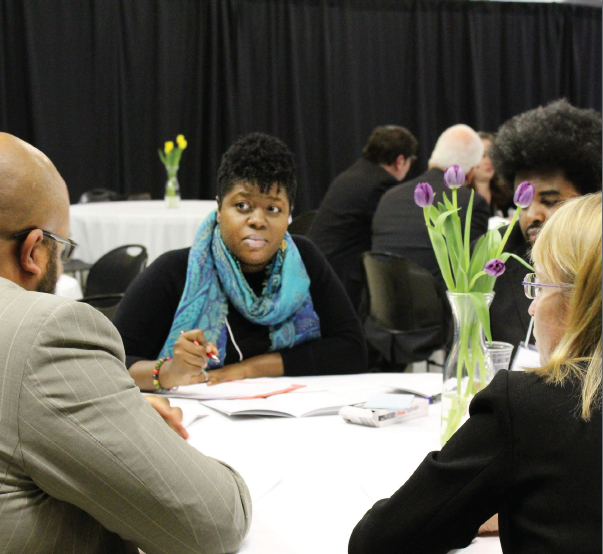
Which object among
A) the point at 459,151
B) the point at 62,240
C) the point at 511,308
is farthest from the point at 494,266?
the point at 459,151

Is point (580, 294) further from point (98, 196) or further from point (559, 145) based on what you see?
point (98, 196)

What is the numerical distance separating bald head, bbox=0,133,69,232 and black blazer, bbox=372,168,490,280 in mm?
2739

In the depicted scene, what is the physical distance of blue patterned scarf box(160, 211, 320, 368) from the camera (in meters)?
2.16

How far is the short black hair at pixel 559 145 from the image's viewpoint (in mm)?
2307

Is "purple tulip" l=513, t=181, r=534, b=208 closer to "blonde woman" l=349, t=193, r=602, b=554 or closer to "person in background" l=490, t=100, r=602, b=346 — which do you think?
"blonde woman" l=349, t=193, r=602, b=554

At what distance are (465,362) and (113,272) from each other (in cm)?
263

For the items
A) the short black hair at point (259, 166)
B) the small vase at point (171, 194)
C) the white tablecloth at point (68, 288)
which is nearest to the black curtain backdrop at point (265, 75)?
the small vase at point (171, 194)

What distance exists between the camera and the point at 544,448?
863 mm

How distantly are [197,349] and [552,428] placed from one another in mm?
1131

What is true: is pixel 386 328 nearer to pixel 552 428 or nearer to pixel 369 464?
pixel 369 464

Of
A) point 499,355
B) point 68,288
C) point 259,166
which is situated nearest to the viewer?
point 499,355

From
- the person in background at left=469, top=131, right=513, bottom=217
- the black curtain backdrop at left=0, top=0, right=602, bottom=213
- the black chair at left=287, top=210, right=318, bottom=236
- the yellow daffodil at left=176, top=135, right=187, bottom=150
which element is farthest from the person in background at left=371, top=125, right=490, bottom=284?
the black curtain backdrop at left=0, top=0, right=602, bottom=213

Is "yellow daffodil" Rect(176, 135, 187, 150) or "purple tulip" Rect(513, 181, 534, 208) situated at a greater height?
"yellow daffodil" Rect(176, 135, 187, 150)

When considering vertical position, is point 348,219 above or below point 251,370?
above
